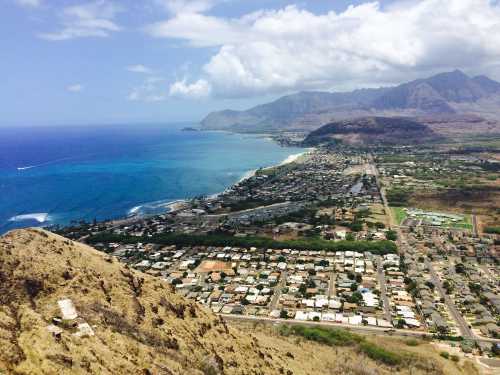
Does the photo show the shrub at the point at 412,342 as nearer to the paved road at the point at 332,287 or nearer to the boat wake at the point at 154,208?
the paved road at the point at 332,287

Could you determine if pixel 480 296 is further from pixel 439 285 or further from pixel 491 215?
pixel 491 215

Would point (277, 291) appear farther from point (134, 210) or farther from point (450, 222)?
point (134, 210)

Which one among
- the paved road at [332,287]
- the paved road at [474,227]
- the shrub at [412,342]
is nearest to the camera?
the shrub at [412,342]

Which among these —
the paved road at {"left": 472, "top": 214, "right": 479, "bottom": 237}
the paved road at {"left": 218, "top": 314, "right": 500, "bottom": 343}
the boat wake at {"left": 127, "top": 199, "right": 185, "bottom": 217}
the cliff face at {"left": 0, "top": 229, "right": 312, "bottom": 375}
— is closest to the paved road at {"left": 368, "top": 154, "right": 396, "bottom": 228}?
the paved road at {"left": 472, "top": 214, "right": 479, "bottom": 237}

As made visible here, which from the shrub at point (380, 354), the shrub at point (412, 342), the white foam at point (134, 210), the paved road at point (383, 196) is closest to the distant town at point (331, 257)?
the paved road at point (383, 196)

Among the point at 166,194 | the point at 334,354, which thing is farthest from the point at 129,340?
the point at 166,194

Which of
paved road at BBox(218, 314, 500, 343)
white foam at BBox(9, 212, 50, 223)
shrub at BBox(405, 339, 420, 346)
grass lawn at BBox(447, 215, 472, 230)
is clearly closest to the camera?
shrub at BBox(405, 339, 420, 346)

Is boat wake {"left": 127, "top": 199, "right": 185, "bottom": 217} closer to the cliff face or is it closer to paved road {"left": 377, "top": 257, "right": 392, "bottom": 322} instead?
paved road {"left": 377, "top": 257, "right": 392, "bottom": 322}
